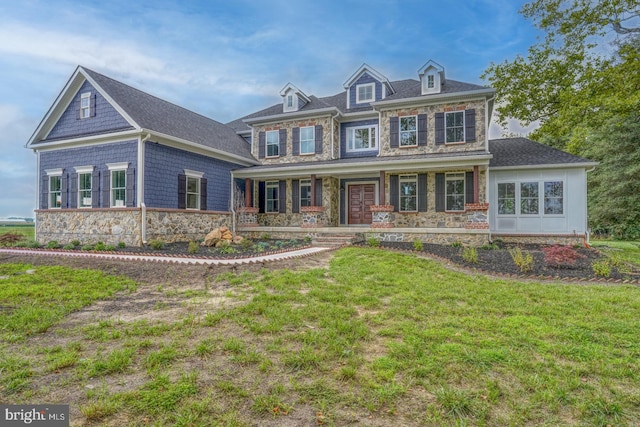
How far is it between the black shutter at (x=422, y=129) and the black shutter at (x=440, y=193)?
1.65 meters

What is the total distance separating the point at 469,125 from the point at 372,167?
4488mm

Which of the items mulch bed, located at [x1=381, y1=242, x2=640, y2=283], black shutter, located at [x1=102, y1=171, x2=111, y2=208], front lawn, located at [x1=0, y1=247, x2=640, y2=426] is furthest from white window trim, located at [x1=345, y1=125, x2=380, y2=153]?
front lawn, located at [x1=0, y1=247, x2=640, y2=426]

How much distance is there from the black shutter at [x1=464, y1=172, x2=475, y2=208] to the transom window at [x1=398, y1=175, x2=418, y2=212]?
1992 millimetres

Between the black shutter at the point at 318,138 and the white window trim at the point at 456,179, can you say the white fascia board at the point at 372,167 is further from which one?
the black shutter at the point at 318,138

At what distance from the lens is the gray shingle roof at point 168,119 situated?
12.6 m

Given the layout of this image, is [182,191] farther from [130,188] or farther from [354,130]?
[354,130]

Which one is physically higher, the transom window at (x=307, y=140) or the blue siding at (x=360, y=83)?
the blue siding at (x=360, y=83)

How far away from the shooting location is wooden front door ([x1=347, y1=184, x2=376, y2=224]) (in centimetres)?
1627

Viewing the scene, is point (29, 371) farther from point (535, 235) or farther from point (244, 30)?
point (535, 235)

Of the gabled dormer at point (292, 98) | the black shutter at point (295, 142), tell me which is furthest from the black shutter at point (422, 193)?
the gabled dormer at point (292, 98)

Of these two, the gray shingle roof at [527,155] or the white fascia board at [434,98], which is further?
the gray shingle roof at [527,155]

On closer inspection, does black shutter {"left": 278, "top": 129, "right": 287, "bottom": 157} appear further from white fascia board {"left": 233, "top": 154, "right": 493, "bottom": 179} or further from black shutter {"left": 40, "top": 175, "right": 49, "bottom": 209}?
black shutter {"left": 40, "top": 175, "right": 49, "bottom": 209}

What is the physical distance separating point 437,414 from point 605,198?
94.4 feet

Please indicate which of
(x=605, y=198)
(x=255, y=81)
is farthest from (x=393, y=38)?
(x=605, y=198)
